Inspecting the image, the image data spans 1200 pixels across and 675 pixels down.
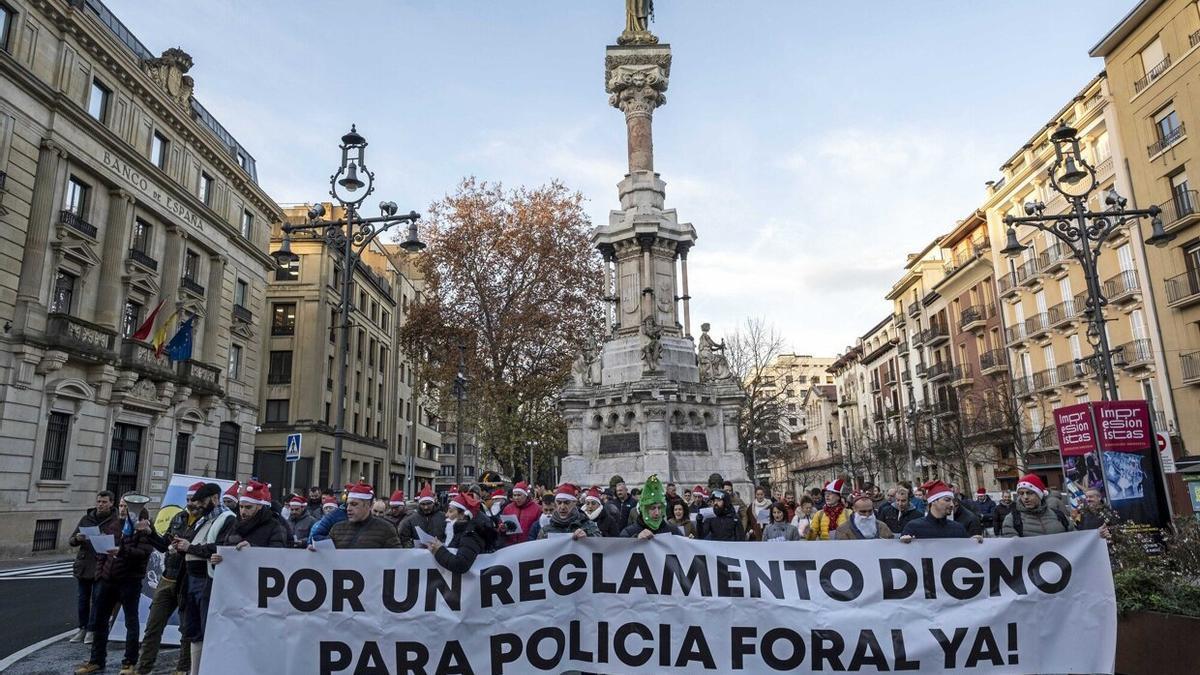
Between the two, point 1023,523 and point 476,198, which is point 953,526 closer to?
point 1023,523

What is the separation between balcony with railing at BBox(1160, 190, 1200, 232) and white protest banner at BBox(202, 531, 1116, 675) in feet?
93.0

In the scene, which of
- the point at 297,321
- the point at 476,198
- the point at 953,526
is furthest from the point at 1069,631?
the point at 297,321

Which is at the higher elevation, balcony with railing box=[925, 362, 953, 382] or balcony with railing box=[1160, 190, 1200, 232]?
balcony with railing box=[1160, 190, 1200, 232]

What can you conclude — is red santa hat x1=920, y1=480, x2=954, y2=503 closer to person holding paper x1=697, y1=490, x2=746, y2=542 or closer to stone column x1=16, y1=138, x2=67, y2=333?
person holding paper x1=697, y1=490, x2=746, y2=542

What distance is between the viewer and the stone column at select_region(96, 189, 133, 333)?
26453mm

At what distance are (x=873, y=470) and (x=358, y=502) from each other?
60.5m

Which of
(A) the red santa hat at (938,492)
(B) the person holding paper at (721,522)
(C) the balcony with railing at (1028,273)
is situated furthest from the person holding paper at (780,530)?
(C) the balcony with railing at (1028,273)

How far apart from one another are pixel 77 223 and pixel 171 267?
5812 millimetres

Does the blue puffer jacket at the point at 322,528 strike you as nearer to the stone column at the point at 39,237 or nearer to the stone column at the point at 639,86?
the stone column at the point at 639,86

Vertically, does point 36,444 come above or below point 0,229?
below

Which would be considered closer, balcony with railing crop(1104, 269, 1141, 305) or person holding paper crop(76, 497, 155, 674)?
person holding paper crop(76, 497, 155, 674)

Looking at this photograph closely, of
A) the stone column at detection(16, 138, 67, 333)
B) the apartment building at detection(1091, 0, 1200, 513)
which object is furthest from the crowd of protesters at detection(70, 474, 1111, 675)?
the apartment building at detection(1091, 0, 1200, 513)

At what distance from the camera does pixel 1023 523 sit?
24.2 feet

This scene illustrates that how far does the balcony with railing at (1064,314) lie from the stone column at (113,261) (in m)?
41.9
